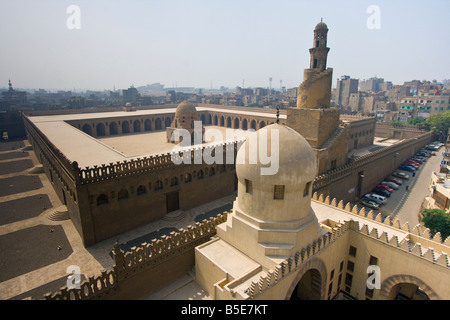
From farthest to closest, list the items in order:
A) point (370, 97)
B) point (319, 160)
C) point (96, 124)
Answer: point (370, 97), point (96, 124), point (319, 160)

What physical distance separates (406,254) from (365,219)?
3600 millimetres

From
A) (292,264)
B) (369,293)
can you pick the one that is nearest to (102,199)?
(292,264)

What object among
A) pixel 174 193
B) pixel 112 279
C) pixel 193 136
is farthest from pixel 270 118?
pixel 112 279

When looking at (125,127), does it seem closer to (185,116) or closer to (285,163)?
(185,116)

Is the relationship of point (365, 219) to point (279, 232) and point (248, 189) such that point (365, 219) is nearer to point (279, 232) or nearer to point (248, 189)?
point (279, 232)

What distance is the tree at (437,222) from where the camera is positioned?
70.6 ft

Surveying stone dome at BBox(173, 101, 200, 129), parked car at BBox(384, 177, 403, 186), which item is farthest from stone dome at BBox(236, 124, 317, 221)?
parked car at BBox(384, 177, 403, 186)

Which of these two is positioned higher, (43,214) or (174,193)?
(174,193)

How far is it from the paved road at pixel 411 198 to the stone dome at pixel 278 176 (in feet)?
65.9

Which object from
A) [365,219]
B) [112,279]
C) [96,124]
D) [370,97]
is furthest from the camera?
[370,97]

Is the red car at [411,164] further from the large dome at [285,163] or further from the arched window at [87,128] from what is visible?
the arched window at [87,128]

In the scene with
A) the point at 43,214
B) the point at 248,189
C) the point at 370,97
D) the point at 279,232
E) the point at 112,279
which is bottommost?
the point at 43,214

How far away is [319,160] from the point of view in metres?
25.6

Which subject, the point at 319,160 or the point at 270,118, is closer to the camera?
the point at 319,160
